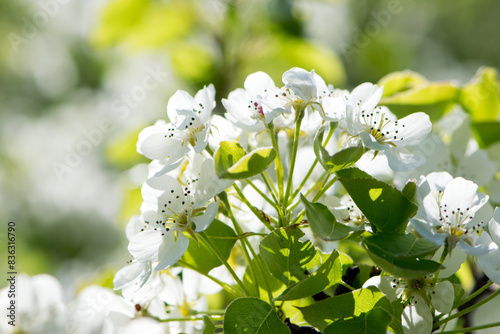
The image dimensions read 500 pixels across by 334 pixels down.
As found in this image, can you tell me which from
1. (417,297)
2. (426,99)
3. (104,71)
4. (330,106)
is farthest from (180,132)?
(104,71)

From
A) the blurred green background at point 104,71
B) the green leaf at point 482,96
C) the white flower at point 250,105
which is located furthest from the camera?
the blurred green background at point 104,71

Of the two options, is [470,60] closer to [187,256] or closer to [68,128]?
[68,128]

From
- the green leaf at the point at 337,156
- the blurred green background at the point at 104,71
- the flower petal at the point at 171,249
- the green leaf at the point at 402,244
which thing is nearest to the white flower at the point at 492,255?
the green leaf at the point at 402,244

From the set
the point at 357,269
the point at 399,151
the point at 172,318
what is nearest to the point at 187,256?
the point at 172,318

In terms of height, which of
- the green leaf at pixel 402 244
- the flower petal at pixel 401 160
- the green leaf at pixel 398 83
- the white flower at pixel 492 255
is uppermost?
the green leaf at pixel 398 83

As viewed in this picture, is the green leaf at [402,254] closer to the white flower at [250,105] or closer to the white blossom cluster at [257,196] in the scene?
the white blossom cluster at [257,196]
